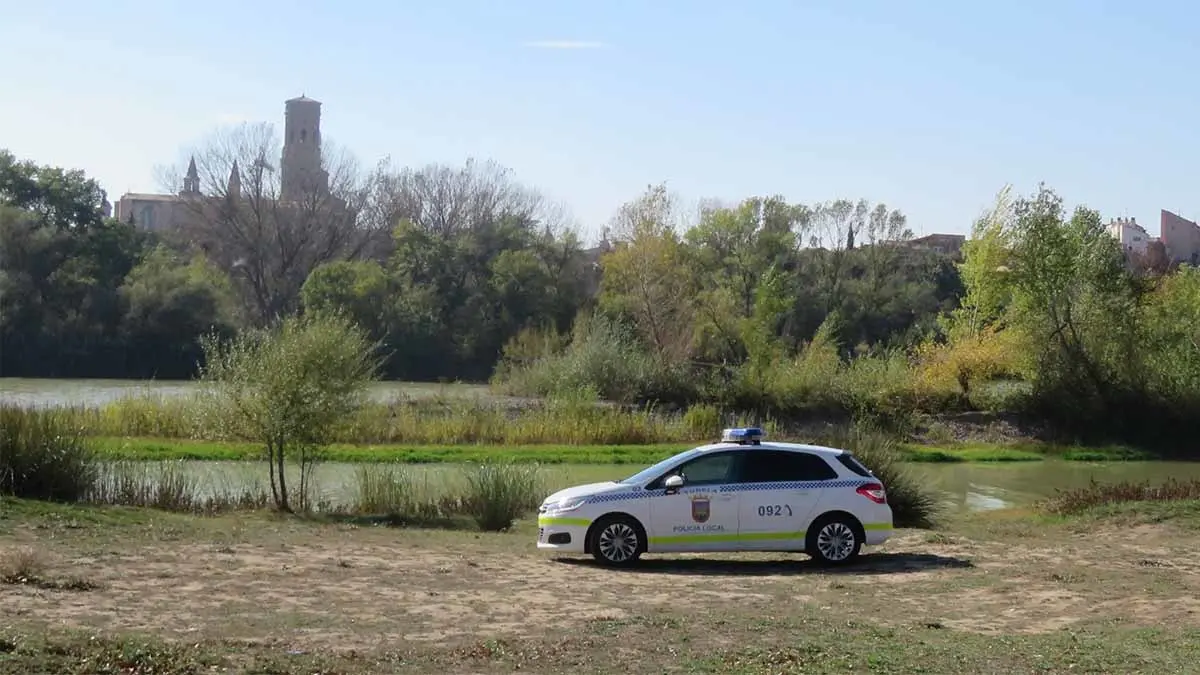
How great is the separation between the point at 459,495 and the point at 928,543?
8742 mm

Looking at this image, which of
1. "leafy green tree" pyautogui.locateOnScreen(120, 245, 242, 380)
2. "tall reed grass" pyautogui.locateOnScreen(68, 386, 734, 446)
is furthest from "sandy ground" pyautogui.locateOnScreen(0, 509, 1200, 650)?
"leafy green tree" pyautogui.locateOnScreen(120, 245, 242, 380)

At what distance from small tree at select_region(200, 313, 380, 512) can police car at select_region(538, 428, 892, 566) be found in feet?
26.6

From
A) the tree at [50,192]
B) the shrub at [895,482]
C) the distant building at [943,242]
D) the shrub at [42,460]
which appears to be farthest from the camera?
the distant building at [943,242]

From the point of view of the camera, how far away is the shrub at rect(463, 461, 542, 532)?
23000 millimetres

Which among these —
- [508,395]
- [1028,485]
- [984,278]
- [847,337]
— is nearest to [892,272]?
[847,337]

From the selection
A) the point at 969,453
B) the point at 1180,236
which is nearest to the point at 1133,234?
the point at 1180,236

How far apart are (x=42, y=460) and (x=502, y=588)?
1106cm

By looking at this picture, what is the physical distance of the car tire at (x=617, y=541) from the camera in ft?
56.1

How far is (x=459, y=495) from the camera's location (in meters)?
24.6

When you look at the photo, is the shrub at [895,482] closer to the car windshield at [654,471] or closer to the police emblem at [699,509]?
the car windshield at [654,471]

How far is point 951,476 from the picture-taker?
126 feet

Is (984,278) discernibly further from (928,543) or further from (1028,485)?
(928,543)

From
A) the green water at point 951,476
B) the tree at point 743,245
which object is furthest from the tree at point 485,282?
the green water at point 951,476

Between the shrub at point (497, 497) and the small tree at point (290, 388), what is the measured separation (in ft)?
9.79
